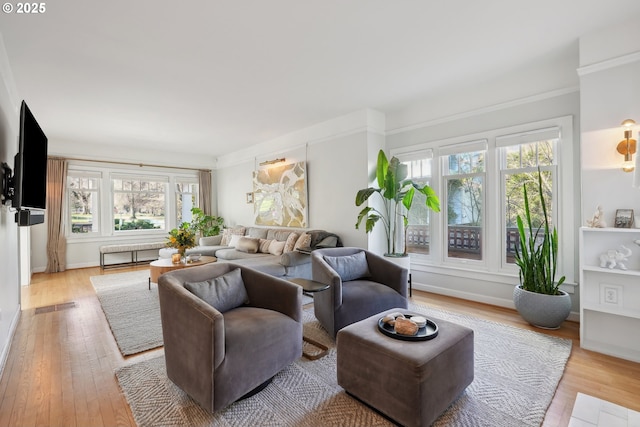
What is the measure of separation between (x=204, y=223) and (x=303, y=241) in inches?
156

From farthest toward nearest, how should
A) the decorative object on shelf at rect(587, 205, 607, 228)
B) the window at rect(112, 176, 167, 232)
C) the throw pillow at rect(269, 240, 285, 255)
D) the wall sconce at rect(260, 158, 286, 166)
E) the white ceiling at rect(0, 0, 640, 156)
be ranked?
the window at rect(112, 176, 167, 232), the wall sconce at rect(260, 158, 286, 166), the throw pillow at rect(269, 240, 285, 255), the decorative object on shelf at rect(587, 205, 607, 228), the white ceiling at rect(0, 0, 640, 156)

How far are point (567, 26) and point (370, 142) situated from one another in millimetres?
2536

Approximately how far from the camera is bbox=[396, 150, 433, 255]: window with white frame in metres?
4.52

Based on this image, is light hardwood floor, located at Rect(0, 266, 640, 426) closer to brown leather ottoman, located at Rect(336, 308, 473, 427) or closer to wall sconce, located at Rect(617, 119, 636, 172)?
brown leather ottoman, located at Rect(336, 308, 473, 427)

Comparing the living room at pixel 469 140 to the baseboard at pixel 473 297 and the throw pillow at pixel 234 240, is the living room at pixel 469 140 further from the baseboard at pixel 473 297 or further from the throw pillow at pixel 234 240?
the throw pillow at pixel 234 240

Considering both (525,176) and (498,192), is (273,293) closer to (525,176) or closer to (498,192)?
(498,192)

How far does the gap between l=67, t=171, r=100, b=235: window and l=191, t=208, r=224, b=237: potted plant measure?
2.04 m

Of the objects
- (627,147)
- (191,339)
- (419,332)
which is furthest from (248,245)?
(627,147)

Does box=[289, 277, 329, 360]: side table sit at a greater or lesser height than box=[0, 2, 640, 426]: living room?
lesser

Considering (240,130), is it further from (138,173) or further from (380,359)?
(380,359)

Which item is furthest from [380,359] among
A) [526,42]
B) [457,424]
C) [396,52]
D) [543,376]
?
[526,42]

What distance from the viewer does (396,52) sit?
300 cm

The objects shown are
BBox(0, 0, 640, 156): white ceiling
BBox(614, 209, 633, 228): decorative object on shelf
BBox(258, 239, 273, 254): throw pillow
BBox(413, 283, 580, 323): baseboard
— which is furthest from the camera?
BBox(258, 239, 273, 254): throw pillow

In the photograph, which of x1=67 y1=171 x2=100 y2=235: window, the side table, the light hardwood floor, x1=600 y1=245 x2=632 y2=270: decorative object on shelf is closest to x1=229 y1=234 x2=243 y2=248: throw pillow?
the light hardwood floor
